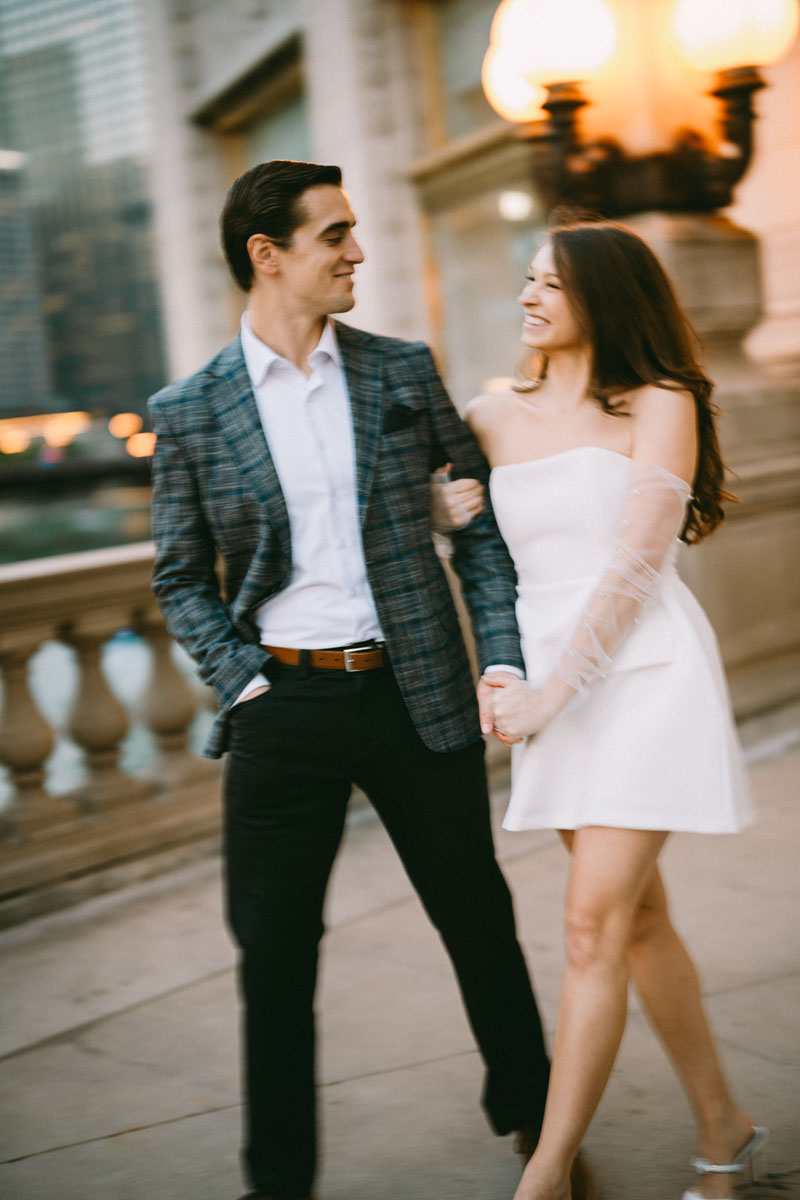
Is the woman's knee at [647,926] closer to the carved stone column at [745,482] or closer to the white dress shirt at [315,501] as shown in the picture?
the white dress shirt at [315,501]

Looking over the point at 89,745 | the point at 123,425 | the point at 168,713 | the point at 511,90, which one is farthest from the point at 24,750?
the point at 123,425

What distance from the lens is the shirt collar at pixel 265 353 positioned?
2.30 m

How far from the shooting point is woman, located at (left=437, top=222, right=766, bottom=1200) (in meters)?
2.10

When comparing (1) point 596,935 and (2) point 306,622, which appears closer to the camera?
(1) point 596,935

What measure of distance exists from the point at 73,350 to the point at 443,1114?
1753 centimetres

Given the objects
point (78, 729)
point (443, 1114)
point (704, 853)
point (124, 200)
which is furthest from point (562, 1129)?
point (124, 200)

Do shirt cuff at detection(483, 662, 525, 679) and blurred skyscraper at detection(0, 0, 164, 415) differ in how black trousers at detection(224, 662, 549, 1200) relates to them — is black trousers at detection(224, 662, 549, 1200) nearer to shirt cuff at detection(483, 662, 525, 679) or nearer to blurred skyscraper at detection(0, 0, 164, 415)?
shirt cuff at detection(483, 662, 525, 679)

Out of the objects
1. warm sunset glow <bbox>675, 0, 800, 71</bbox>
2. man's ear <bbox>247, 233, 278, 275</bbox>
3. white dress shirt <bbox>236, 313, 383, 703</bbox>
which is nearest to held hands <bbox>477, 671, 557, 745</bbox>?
white dress shirt <bbox>236, 313, 383, 703</bbox>

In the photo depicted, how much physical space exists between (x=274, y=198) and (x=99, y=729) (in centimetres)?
257

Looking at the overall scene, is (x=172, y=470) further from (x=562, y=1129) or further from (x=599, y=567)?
→ (x=562, y=1129)

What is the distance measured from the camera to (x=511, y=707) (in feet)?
7.25

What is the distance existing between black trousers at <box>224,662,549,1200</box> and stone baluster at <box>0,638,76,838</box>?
1.96 meters

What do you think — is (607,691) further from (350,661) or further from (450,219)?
(450,219)

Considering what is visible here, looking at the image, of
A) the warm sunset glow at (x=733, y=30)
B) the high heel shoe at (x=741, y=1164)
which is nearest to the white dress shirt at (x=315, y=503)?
the high heel shoe at (x=741, y=1164)
